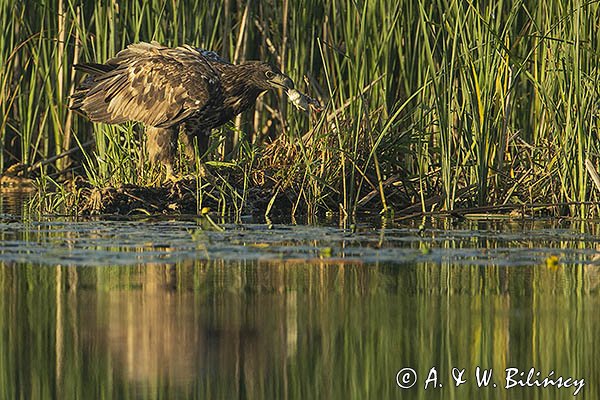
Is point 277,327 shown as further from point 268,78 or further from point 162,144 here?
point 268,78

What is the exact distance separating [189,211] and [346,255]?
2.20 metres

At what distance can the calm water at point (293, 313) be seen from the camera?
4047 millimetres

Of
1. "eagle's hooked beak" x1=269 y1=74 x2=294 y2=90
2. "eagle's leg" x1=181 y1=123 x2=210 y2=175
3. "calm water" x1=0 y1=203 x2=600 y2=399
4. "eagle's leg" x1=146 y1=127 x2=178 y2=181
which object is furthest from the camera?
"eagle's leg" x1=181 y1=123 x2=210 y2=175

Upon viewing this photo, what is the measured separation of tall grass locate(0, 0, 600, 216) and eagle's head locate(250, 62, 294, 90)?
0.34 metres

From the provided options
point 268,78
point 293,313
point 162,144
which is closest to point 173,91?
point 162,144

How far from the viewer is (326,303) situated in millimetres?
5234

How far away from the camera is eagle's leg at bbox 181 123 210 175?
9258 millimetres

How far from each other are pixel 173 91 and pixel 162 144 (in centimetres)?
38

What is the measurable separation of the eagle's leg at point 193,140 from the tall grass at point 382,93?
0.32m

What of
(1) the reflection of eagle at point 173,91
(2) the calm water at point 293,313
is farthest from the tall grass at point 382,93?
(2) the calm water at point 293,313

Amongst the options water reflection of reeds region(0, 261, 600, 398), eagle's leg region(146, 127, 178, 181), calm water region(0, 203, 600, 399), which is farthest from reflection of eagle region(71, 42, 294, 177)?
water reflection of reeds region(0, 261, 600, 398)

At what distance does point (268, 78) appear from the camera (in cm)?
925

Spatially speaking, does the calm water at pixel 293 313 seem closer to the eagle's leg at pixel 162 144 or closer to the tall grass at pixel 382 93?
the tall grass at pixel 382 93

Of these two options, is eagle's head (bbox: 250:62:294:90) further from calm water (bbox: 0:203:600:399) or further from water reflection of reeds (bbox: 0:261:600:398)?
water reflection of reeds (bbox: 0:261:600:398)
